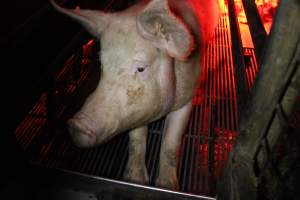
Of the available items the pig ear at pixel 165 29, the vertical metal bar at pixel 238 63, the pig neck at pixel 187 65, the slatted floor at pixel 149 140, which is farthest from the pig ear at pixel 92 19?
the vertical metal bar at pixel 238 63

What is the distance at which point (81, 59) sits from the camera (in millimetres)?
2613

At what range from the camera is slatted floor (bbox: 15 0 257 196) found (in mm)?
1736

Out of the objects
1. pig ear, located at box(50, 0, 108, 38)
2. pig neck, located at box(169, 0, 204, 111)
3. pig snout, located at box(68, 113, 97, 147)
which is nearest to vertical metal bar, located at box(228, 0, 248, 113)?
pig neck, located at box(169, 0, 204, 111)

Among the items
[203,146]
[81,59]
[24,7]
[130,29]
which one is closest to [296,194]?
[203,146]

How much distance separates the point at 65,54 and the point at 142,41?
73cm

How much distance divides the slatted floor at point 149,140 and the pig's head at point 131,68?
478 mm

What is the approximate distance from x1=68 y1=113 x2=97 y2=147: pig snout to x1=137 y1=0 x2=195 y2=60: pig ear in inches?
20.9

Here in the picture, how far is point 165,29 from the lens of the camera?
131cm

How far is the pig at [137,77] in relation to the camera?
128 centimetres

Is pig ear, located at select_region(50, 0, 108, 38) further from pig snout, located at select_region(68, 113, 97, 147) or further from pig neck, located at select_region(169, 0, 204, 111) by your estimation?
pig snout, located at select_region(68, 113, 97, 147)

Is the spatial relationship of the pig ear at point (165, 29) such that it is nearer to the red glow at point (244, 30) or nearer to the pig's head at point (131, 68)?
the pig's head at point (131, 68)

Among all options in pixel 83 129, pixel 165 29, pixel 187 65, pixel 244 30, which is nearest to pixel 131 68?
pixel 165 29

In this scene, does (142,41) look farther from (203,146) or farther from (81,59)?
(81,59)

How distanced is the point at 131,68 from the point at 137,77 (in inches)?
2.2
